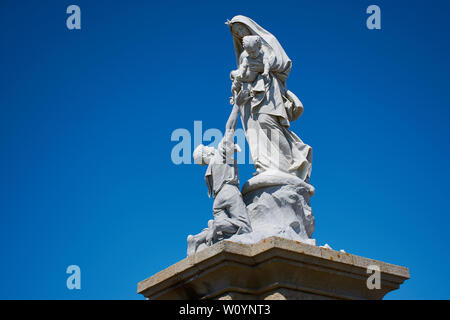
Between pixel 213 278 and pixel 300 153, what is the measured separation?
8.91ft

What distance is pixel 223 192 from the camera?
25.2 ft

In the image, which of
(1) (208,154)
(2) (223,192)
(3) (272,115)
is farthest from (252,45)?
(2) (223,192)

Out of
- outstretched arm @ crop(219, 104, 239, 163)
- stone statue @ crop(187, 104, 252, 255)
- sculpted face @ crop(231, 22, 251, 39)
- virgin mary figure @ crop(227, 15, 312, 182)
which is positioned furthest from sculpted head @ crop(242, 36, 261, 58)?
outstretched arm @ crop(219, 104, 239, 163)

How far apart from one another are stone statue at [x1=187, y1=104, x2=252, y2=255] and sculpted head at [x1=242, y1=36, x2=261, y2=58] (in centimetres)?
98

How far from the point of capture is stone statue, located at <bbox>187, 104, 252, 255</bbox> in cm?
734

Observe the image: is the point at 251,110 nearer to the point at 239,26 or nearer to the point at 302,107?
the point at 302,107

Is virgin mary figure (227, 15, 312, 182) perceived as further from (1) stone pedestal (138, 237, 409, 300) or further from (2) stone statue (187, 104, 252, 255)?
(1) stone pedestal (138, 237, 409, 300)

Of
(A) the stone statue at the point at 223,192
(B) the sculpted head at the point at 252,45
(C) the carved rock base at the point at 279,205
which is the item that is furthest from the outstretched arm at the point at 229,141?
(B) the sculpted head at the point at 252,45

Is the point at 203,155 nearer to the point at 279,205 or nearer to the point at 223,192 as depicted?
the point at 223,192

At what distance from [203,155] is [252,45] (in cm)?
185

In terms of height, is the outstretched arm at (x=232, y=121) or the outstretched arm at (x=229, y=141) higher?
the outstretched arm at (x=232, y=121)

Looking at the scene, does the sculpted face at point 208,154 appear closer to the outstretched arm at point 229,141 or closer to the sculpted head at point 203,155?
the sculpted head at point 203,155

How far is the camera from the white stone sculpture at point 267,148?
7.62 meters
